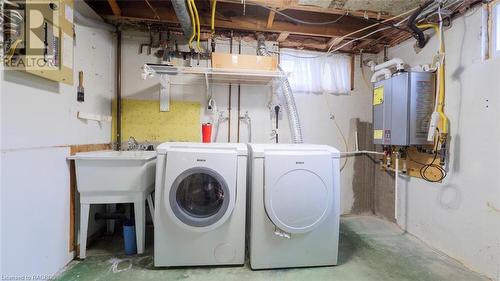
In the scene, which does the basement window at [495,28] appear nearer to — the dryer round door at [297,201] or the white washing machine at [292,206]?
the white washing machine at [292,206]

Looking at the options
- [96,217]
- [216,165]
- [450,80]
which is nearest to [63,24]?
[216,165]

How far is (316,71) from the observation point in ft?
9.91

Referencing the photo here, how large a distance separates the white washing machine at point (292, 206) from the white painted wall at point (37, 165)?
1.44m

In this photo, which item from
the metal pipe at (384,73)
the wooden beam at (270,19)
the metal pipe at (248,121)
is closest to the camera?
the wooden beam at (270,19)

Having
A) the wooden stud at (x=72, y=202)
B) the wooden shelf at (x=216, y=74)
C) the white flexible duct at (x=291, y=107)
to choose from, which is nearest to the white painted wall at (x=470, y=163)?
the white flexible duct at (x=291, y=107)

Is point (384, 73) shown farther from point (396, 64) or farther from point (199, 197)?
point (199, 197)

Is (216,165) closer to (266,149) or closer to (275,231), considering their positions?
(266,149)

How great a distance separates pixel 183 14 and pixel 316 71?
1766 mm

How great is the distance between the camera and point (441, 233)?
7.19 feet

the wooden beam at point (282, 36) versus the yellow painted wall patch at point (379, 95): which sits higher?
the wooden beam at point (282, 36)

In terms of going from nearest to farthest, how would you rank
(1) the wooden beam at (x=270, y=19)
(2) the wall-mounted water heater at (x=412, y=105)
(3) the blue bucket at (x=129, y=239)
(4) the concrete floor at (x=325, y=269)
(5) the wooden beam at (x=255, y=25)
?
1. (4) the concrete floor at (x=325, y=269)
2. (3) the blue bucket at (x=129, y=239)
3. (2) the wall-mounted water heater at (x=412, y=105)
4. (1) the wooden beam at (x=270, y=19)
5. (5) the wooden beam at (x=255, y=25)

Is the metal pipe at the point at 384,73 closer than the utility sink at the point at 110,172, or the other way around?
the utility sink at the point at 110,172

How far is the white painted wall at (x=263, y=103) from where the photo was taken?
2.73 m

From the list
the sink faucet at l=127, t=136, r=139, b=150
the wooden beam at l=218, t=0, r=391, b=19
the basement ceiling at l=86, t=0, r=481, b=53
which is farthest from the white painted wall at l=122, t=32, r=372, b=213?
the wooden beam at l=218, t=0, r=391, b=19
